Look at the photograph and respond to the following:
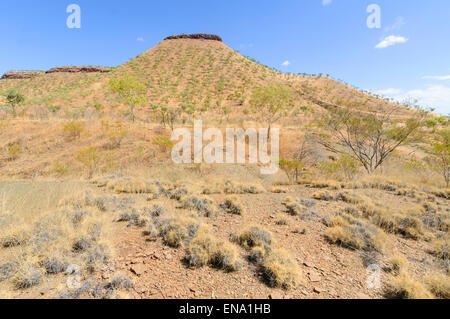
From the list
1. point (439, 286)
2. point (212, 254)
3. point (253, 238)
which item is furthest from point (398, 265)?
point (212, 254)

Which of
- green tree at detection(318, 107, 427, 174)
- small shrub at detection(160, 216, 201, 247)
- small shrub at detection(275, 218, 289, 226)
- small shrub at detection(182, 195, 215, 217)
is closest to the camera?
small shrub at detection(160, 216, 201, 247)

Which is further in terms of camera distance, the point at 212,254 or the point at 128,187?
the point at 128,187

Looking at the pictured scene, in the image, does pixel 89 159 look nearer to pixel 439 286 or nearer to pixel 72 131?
pixel 72 131

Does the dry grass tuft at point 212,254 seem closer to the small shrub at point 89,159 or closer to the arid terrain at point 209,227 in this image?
the arid terrain at point 209,227

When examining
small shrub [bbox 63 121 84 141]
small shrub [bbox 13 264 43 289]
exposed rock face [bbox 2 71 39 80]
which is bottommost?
small shrub [bbox 13 264 43 289]

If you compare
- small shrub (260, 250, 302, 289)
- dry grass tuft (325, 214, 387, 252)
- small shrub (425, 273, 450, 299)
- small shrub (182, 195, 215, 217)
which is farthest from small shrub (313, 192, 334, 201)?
small shrub (260, 250, 302, 289)

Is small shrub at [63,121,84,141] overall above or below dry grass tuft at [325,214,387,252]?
above

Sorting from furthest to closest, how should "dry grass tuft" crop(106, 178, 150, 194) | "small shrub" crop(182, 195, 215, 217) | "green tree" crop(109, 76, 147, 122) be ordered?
"green tree" crop(109, 76, 147, 122) < "dry grass tuft" crop(106, 178, 150, 194) < "small shrub" crop(182, 195, 215, 217)

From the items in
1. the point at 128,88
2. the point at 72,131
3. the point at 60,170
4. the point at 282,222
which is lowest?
the point at 282,222

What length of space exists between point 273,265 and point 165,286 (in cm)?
183

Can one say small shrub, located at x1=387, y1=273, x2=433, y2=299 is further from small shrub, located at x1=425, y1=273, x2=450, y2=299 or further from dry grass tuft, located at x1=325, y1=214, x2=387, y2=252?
dry grass tuft, located at x1=325, y1=214, x2=387, y2=252

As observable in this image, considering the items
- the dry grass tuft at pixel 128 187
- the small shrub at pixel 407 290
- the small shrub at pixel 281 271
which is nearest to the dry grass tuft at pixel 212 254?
the small shrub at pixel 281 271

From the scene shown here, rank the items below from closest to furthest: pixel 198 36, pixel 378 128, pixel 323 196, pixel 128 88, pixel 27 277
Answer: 1. pixel 27 277
2. pixel 323 196
3. pixel 378 128
4. pixel 128 88
5. pixel 198 36

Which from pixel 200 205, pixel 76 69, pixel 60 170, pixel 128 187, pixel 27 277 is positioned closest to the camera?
pixel 27 277
